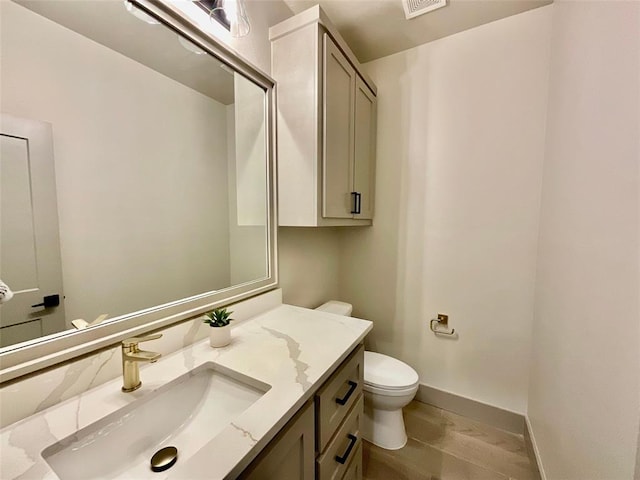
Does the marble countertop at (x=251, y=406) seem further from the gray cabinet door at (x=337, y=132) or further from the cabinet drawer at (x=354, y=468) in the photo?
the gray cabinet door at (x=337, y=132)

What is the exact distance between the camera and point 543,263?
52.8 inches

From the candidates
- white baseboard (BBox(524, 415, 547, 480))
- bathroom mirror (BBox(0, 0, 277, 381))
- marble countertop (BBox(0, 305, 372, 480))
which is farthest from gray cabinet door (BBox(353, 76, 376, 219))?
white baseboard (BBox(524, 415, 547, 480))

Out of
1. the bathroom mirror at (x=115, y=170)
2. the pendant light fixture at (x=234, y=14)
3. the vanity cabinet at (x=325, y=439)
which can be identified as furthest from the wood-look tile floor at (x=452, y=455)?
the pendant light fixture at (x=234, y=14)

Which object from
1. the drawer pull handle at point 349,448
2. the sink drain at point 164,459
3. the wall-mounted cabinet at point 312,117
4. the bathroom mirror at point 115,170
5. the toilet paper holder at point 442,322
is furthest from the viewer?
the toilet paper holder at point 442,322

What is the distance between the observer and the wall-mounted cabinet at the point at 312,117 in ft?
3.91

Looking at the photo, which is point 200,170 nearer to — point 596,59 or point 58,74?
point 58,74

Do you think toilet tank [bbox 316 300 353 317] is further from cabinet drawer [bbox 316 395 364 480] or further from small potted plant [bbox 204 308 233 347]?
small potted plant [bbox 204 308 233 347]

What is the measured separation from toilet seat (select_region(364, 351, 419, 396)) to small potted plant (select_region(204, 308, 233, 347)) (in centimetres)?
87

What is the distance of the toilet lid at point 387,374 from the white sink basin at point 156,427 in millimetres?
892

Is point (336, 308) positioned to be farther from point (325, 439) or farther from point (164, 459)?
point (164, 459)

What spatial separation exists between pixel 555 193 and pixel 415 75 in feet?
3.73

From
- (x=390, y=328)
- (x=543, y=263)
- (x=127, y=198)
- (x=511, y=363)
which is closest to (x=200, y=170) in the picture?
(x=127, y=198)

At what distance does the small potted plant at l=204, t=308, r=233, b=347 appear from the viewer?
3.00 ft

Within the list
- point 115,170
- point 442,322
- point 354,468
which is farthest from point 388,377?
point 115,170
